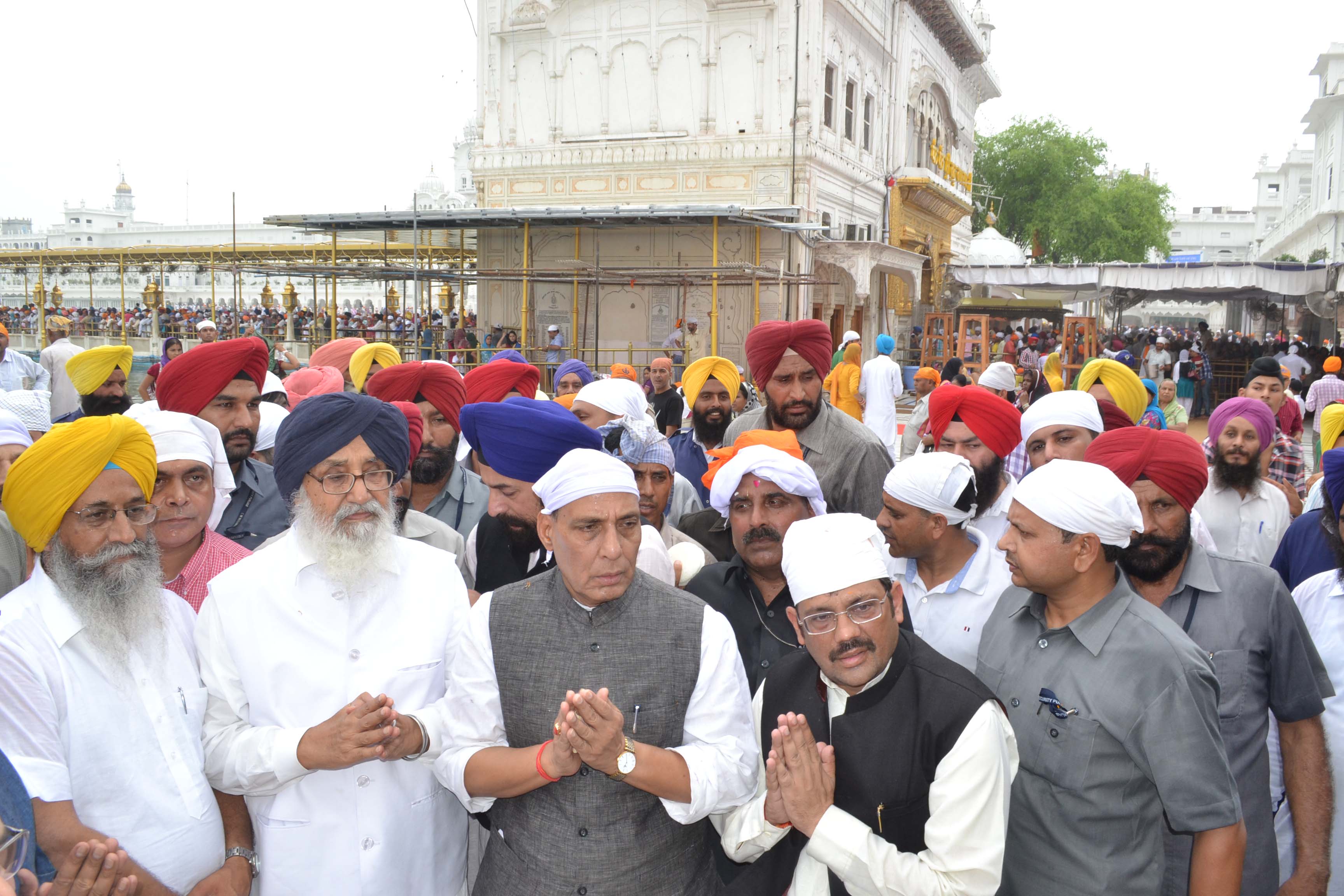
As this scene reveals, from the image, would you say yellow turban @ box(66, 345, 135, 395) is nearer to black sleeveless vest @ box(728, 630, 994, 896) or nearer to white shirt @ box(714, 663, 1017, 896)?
black sleeveless vest @ box(728, 630, 994, 896)

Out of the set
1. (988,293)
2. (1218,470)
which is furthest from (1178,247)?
(1218,470)

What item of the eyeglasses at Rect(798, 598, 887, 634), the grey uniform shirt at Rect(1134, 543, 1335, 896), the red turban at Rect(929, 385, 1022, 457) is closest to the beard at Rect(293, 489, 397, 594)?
the eyeglasses at Rect(798, 598, 887, 634)

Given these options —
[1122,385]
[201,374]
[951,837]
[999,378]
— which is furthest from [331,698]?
[999,378]

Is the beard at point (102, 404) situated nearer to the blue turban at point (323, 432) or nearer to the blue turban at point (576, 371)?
the blue turban at point (576, 371)

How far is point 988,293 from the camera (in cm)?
2991

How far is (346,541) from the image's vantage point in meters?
2.47

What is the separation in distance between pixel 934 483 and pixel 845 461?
1.36m

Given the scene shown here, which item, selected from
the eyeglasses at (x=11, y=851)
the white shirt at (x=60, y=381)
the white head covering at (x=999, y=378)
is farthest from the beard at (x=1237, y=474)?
the white shirt at (x=60, y=381)

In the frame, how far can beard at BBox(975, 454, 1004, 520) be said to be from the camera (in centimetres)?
376

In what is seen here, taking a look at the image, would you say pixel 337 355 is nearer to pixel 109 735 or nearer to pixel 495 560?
pixel 495 560

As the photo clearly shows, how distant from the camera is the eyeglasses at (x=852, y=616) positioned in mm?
2105

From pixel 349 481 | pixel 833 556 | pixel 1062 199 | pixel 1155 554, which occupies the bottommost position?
pixel 1155 554

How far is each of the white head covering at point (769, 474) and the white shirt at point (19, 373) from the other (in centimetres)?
706

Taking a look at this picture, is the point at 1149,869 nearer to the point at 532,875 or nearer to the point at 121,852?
the point at 532,875
